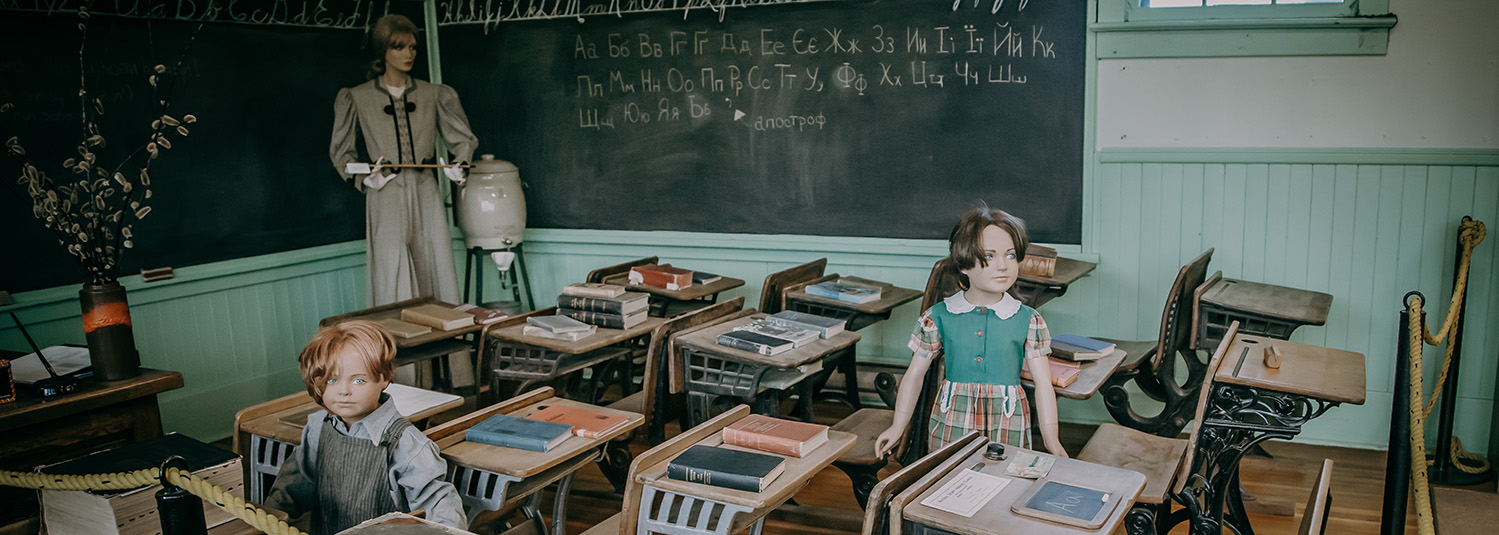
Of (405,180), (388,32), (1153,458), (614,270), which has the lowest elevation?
(1153,458)

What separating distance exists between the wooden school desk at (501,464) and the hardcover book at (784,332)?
73cm

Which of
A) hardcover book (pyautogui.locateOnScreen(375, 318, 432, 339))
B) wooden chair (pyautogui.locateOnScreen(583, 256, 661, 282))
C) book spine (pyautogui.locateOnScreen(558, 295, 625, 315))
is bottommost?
hardcover book (pyautogui.locateOnScreen(375, 318, 432, 339))

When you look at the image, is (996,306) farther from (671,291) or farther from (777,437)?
(671,291)

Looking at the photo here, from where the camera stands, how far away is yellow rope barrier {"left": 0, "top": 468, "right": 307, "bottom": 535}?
175 cm

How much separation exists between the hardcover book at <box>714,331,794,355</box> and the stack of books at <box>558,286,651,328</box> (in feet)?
2.04

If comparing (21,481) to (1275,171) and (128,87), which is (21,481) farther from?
(1275,171)

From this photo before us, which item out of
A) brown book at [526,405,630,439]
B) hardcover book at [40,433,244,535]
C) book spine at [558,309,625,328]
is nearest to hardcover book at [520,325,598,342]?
book spine at [558,309,625,328]

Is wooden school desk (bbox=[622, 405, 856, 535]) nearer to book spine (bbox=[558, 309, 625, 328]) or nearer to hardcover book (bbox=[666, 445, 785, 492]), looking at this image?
hardcover book (bbox=[666, 445, 785, 492])

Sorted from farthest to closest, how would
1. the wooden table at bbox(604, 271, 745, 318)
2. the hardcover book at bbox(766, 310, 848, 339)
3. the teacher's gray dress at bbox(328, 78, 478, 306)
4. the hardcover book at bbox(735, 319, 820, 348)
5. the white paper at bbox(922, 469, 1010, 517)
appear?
the teacher's gray dress at bbox(328, 78, 478, 306)
the wooden table at bbox(604, 271, 745, 318)
the hardcover book at bbox(766, 310, 848, 339)
the hardcover book at bbox(735, 319, 820, 348)
the white paper at bbox(922, 469, 1010, 517)

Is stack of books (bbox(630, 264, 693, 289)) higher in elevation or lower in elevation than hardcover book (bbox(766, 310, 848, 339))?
higher

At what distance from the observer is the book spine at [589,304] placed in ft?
12.0

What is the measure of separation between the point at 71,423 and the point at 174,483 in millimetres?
1144

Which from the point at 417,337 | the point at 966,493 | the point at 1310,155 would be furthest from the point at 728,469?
the point at 1310,155

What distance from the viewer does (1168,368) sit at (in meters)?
3.79
